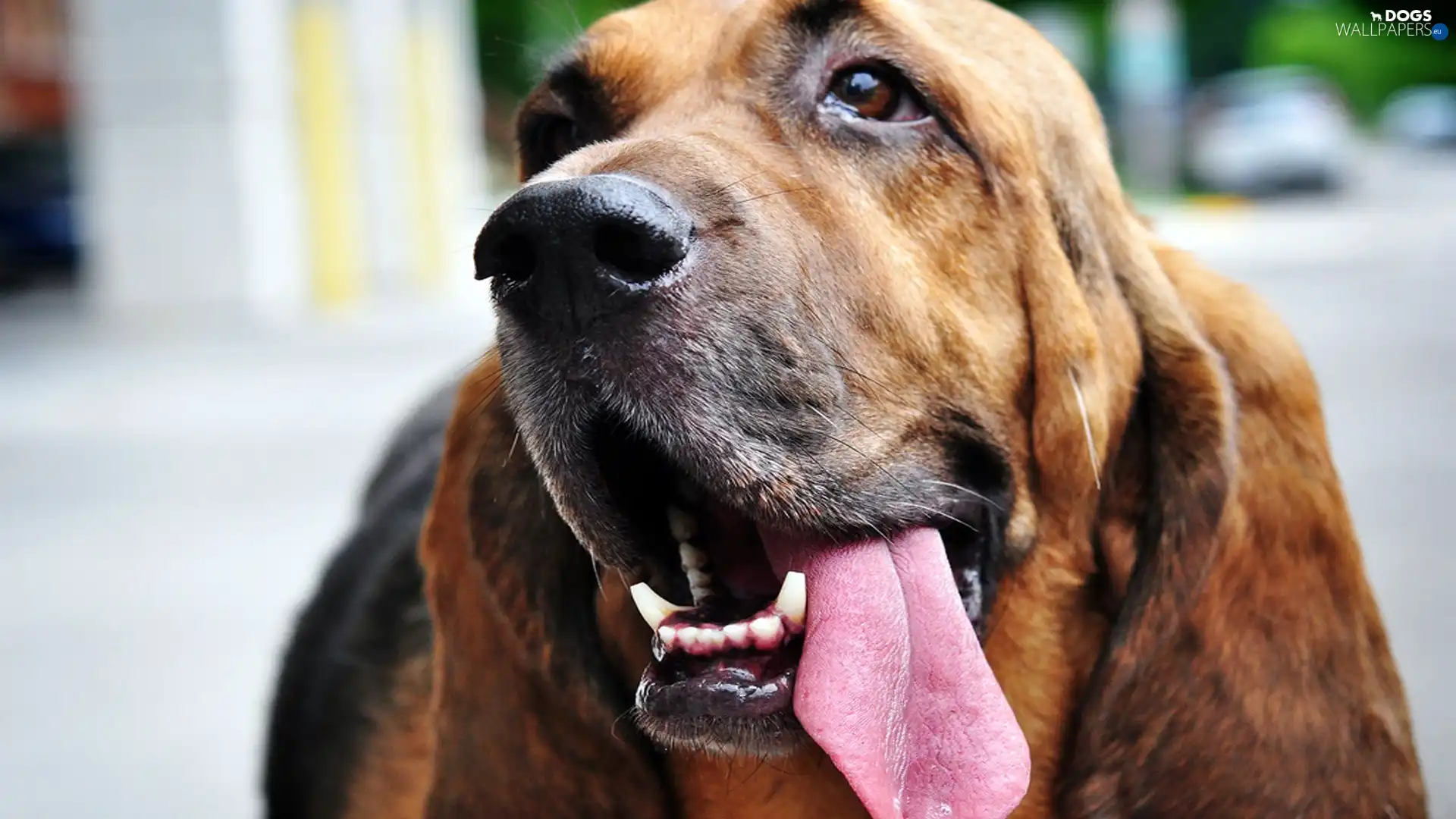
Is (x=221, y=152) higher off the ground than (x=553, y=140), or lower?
lower

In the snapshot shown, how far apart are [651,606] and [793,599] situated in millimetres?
197

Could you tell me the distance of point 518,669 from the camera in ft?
8.02

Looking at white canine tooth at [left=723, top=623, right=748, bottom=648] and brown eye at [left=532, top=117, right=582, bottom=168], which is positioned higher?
brown eye at [left=532, top=117, right=582, bottom=168]

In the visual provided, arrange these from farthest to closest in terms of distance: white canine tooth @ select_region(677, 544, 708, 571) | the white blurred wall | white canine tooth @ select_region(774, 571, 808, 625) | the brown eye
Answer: the white blurred wall < the brown eye < white canine tooth @ select_region(677, 544, 708, 571) < white canine tooth @ select_region(774, 571, 808, 625)

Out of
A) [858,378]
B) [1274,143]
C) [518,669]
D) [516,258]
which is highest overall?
[516,258]

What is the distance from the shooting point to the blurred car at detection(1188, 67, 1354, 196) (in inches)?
1192

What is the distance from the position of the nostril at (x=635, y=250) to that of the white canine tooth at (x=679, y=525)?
0.47m

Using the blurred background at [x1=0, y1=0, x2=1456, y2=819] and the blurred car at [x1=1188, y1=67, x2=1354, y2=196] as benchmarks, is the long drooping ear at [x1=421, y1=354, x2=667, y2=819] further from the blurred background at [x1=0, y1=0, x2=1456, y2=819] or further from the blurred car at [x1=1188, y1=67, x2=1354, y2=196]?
the blurred car at [x1=1188, y1=67, x2=1354, y2=196]

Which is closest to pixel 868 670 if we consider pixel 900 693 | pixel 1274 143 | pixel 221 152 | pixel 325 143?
pixel 900 693

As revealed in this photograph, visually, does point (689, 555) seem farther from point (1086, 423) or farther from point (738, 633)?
point (1086, 423)

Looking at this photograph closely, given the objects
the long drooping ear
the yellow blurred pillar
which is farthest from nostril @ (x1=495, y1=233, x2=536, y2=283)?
the yellow blurred pillar

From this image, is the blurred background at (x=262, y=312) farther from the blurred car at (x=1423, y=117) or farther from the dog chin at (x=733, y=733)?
the blurred car at (x=1423, y=117)

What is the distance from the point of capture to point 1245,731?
2.30 meters

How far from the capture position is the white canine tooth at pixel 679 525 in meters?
2.27
